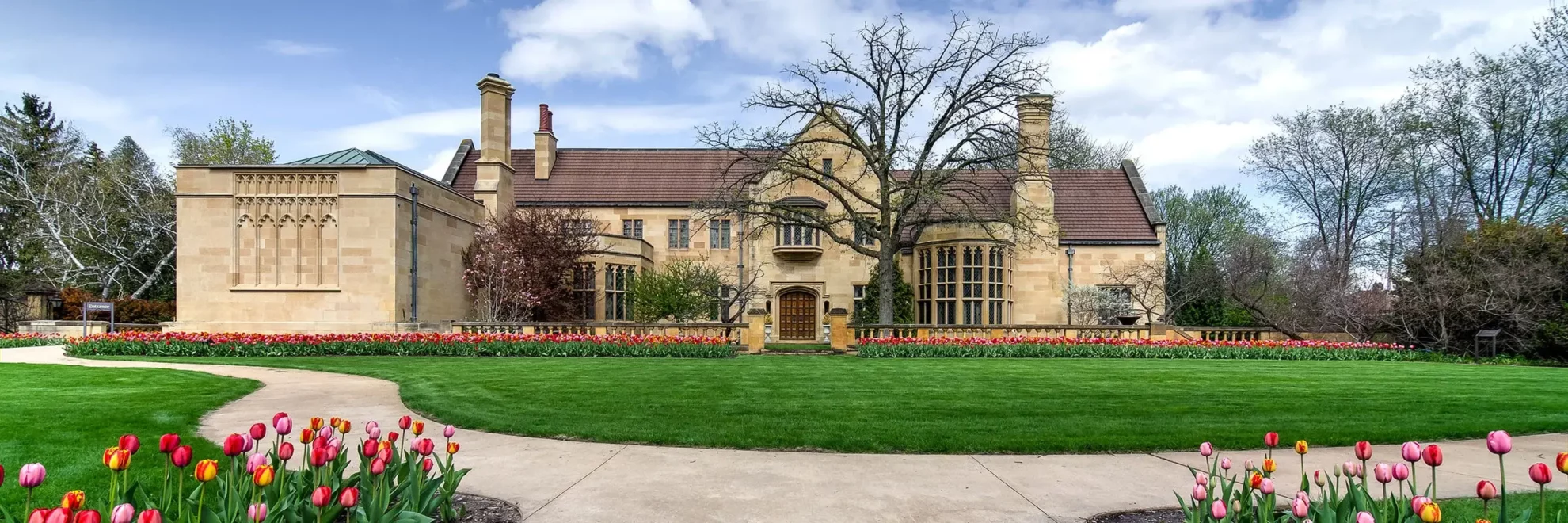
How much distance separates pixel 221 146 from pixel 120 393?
1570 inches

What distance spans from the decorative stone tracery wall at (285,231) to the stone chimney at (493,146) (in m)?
7.09

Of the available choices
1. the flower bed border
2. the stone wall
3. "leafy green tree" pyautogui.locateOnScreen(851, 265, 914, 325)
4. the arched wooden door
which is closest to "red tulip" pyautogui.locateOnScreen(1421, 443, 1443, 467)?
the flower bed border

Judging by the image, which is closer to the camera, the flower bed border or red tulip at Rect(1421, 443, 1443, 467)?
red tulip at Rect(1421, 443, 1443, 467)

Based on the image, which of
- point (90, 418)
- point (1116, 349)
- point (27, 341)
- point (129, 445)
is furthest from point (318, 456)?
point (27, 341)

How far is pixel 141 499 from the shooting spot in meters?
3.35

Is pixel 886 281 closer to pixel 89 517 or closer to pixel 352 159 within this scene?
A: pixel 352 159

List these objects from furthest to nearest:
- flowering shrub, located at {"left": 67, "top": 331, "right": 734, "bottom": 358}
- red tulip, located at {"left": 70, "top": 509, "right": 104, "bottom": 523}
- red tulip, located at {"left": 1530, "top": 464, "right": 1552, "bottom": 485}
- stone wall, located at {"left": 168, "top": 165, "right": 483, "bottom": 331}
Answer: stone wall, located at {"left": 168, "top": 165, "right": 483, "bottom": 331}, flowering shrub, located at {"left": 67, "top": 331, "right": 734, "bottom": 358}, red tulip, located at {"left": 1530, "top": 464, "right": 1552, "bottom": 485}, red tulip, located at {"left": 70, "top": 509, "right": 104, "bottom": 523}

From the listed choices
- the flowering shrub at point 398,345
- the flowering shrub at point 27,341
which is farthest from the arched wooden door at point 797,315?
the flowering shrub at point 27,341

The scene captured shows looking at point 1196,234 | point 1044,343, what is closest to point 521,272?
point 1044,343

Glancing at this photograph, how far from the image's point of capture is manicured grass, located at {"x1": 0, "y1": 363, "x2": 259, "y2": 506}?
5070 millimetres

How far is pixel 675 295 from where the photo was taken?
23.7 metres

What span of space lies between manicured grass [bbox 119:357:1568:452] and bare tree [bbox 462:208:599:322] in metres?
7.67

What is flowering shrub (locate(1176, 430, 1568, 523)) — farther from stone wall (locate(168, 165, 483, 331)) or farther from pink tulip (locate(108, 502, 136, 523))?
stone wall (locate(168, 165, 483, 331))

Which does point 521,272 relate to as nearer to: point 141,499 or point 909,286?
point 909,286
